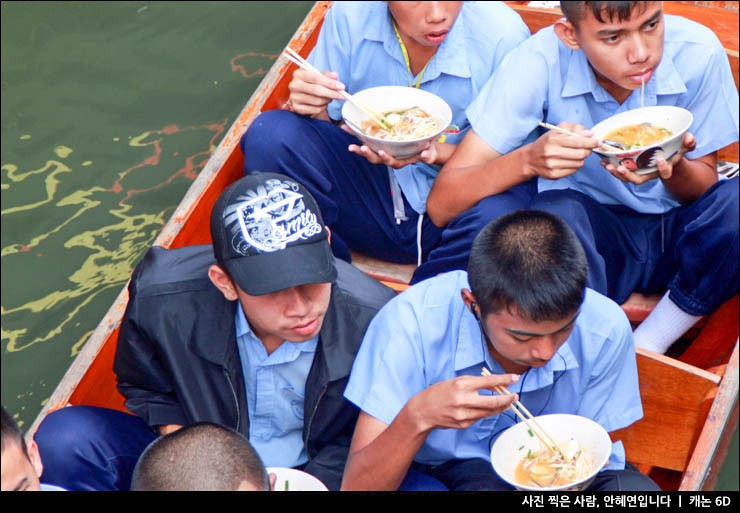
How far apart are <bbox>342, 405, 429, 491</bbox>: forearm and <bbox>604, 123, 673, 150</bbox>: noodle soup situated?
3.54 ft

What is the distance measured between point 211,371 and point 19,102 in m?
3.14

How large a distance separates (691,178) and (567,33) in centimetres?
56

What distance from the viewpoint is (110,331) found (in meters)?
3.14

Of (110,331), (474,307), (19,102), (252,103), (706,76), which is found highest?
(706,76)

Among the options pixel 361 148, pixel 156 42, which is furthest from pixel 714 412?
pixel 156 42

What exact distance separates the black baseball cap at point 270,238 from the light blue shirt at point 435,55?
948 millimetres

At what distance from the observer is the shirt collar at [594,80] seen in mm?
3158

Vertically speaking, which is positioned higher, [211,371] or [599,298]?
[599,298]

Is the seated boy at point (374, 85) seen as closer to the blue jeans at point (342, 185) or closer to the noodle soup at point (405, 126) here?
the blue jeans at point (342, 185)

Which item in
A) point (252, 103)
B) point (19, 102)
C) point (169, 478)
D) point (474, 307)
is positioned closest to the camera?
point (169, 478)

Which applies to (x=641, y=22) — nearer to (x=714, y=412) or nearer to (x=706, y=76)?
(x=706, y=76)

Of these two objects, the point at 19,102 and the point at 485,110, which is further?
the point at 19,102

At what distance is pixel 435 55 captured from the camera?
345 centimetres

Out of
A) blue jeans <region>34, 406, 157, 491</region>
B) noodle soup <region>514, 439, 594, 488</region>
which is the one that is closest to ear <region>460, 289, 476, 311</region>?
noodle soup <region>514, 439, 594, 488</region>
